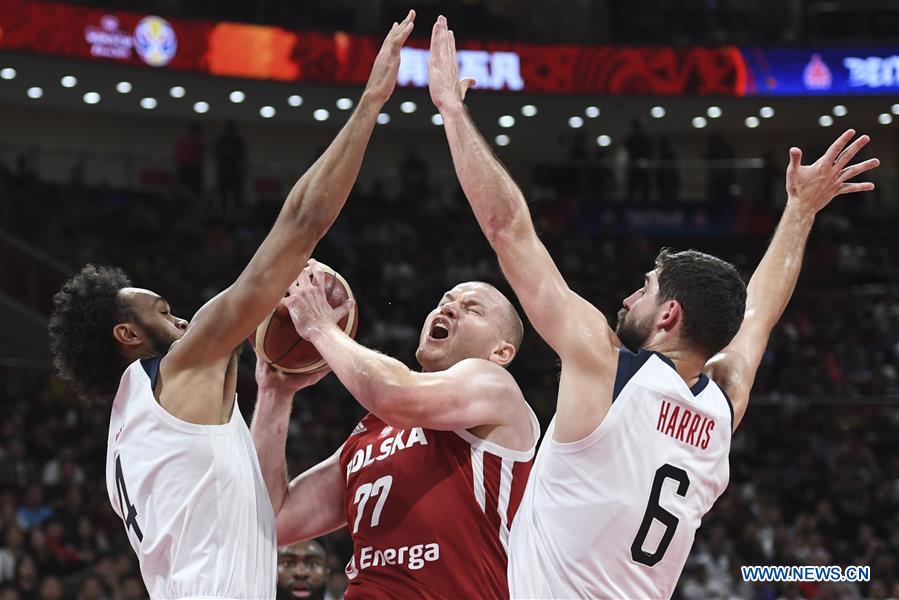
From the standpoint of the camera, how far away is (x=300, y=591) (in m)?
7.12

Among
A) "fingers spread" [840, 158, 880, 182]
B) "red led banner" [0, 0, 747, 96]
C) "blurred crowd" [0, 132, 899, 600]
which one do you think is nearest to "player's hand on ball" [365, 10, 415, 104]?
"fingers spread" [840, 158, 880, 182]

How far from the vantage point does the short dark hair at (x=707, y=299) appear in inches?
161

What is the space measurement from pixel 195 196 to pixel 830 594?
1339cm

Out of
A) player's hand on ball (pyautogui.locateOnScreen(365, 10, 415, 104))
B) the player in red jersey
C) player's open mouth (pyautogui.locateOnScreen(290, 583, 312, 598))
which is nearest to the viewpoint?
the player in red jersey

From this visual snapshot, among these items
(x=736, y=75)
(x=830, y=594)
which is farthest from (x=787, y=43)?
(x=830, y=594)

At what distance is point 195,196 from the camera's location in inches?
831

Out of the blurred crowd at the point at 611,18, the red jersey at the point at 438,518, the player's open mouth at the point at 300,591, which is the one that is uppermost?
the blurred crowd at the point at 611,18

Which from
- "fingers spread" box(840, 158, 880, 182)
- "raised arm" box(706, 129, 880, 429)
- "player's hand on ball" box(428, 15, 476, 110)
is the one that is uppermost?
"player's hand on ball" box(428, 15, 476, 110)

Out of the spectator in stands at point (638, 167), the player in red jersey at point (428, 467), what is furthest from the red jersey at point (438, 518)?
the spectator in stands at point (638, 167)

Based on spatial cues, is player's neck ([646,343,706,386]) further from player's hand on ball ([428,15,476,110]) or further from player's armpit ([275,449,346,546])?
player's armpit ([275,449,346,546])

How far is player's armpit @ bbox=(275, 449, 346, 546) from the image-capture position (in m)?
5.05

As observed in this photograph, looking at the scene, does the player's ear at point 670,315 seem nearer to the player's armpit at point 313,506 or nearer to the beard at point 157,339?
the player's armpit at point 313,506

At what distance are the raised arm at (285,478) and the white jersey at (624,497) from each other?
1271 mm

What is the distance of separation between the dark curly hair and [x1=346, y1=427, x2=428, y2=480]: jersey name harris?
104cm
